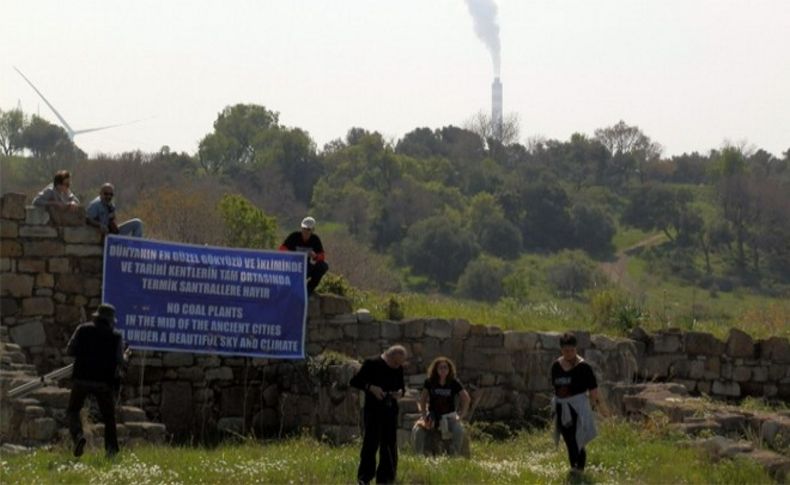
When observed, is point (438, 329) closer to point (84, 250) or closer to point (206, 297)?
point (206, 297)

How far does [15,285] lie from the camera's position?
1962cm

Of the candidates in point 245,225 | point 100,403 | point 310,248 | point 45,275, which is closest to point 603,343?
point 310,248

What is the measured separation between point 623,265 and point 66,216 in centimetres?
6141

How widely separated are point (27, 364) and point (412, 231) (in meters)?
54.2

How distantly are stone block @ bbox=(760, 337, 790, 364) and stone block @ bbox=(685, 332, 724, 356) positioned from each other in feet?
2.60

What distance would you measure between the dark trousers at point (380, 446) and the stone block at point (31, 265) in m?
6.87

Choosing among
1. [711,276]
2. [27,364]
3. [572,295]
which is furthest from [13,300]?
[711,276]

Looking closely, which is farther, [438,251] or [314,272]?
[438,251]

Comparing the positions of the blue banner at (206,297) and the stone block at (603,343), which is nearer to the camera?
the blue banner at (206,297)

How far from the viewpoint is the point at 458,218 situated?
264 ft

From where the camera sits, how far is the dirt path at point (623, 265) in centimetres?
7311

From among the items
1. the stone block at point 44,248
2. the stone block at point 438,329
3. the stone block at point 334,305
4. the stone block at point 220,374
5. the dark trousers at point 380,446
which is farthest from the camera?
the stone block at point 438,329

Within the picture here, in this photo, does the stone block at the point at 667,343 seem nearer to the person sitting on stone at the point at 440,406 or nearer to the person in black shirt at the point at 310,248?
the person in black shirt at the point at 310,248

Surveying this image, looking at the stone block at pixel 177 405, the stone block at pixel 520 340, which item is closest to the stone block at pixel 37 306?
the stone block at pixel 177 405
